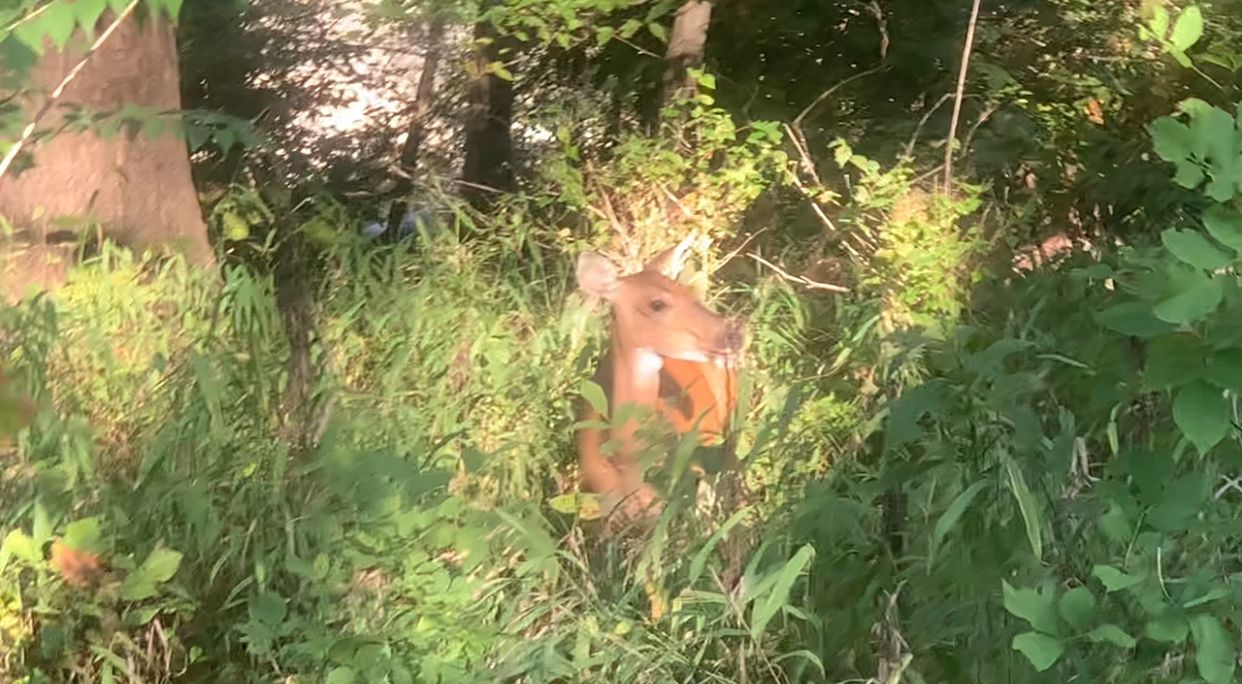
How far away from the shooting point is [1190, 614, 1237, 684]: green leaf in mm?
1056

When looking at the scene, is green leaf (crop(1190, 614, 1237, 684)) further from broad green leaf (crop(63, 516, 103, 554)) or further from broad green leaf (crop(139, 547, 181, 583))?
broad green leaf (crop(63, 516, 103, 554))

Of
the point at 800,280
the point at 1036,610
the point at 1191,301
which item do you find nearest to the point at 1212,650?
the point at 1036,610

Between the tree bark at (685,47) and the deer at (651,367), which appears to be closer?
the deer at (651,367)

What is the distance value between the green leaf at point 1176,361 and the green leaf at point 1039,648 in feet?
0.92

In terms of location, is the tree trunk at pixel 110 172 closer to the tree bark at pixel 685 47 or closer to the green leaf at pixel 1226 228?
the tree bark at pixel 685 47

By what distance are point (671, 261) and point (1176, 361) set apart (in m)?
0.81

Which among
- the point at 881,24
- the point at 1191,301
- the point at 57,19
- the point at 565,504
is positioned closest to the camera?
the point at 1191,301

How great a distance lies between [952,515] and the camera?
4.46ft

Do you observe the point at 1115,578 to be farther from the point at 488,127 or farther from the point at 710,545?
the point at 488,127

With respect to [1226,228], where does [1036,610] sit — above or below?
below

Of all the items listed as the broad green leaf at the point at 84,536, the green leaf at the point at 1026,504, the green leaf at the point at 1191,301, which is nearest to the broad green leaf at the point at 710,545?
the green leaf at the point at 1026,504

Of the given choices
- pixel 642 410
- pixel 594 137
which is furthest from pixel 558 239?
pixel 642 410

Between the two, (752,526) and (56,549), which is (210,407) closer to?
(56,549)

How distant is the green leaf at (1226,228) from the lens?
950mm
